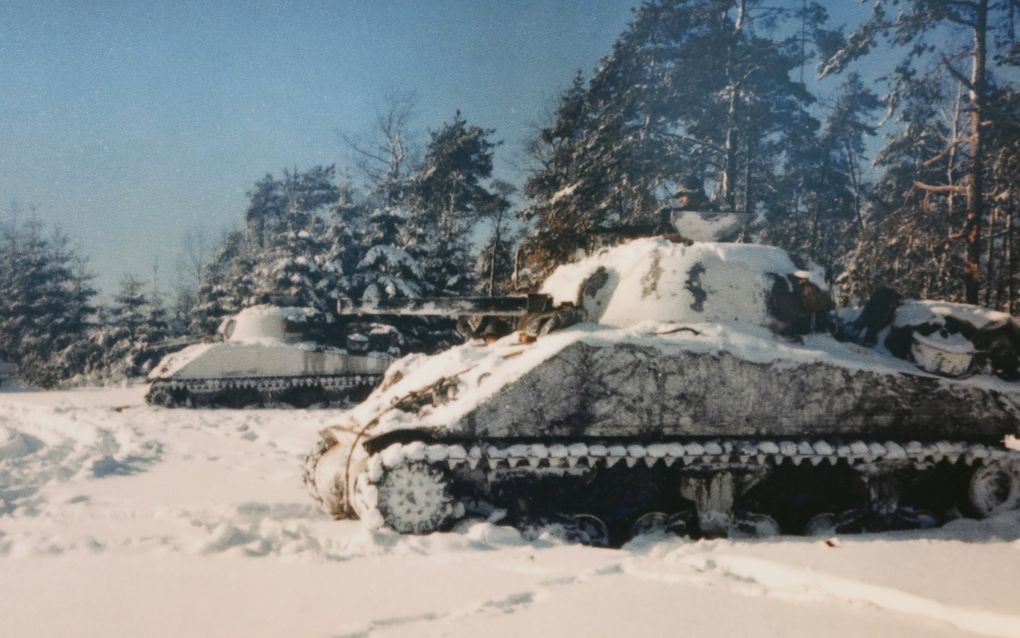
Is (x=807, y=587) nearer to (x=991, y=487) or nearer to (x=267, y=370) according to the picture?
(x=991, y=487)

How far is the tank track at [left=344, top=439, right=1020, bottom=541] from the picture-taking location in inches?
155

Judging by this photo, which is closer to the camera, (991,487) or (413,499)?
(413,499)

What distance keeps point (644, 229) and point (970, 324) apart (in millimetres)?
3303

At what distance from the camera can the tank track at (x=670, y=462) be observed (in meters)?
3.94

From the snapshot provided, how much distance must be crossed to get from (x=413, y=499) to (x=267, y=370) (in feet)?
33.1

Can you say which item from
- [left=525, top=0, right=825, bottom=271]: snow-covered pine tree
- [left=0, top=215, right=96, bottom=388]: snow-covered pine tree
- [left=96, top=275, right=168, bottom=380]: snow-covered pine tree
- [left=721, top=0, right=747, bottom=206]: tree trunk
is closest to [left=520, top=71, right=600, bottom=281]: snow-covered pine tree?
[left=525, top=0, right=825, bottom=271]: snow-covered pine tree

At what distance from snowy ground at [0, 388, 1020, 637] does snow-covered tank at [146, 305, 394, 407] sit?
7929 mm

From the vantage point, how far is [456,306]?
5422mm

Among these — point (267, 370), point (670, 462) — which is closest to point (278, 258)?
point (267, 370)

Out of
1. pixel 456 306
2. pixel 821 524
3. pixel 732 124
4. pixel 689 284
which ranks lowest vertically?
pixel 821 524

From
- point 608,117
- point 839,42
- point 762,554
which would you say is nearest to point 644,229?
point 762,554

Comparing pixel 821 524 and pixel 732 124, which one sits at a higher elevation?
pixel 732 124

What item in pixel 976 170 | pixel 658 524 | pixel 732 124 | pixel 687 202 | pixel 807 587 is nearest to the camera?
pixel 807 587

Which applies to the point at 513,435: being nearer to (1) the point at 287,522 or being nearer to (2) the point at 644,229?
(1) the point at 287,522
